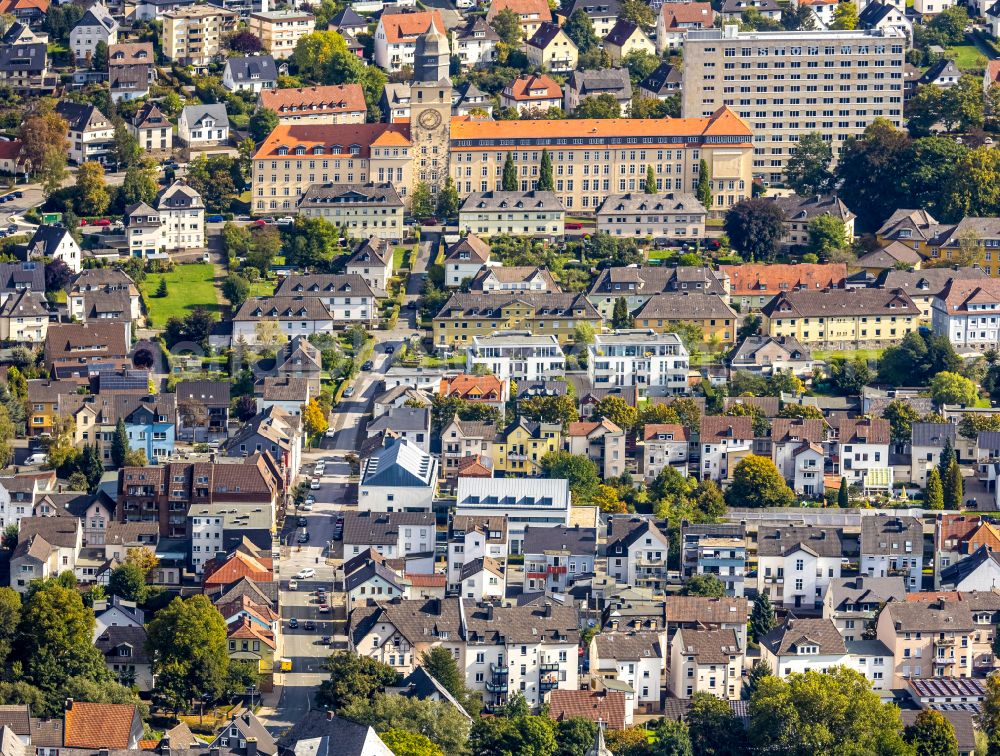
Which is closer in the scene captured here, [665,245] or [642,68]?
[665,245]

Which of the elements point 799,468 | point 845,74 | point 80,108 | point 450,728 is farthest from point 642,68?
point 450,728

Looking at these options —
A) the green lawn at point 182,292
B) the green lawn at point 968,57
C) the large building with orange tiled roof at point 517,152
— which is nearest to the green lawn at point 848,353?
the large building with orange tiled roof at point 517,152

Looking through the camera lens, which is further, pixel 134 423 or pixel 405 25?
pixel 405 25

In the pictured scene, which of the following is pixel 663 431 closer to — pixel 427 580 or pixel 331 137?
pixel 427 580

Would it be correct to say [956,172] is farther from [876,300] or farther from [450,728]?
[450,728]

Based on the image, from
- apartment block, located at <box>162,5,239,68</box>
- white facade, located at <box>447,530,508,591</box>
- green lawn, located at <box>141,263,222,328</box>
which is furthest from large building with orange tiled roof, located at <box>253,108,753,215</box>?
white facade, located at <box>447,530,508,591</box>

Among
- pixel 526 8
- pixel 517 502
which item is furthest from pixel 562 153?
pixel 517 502
